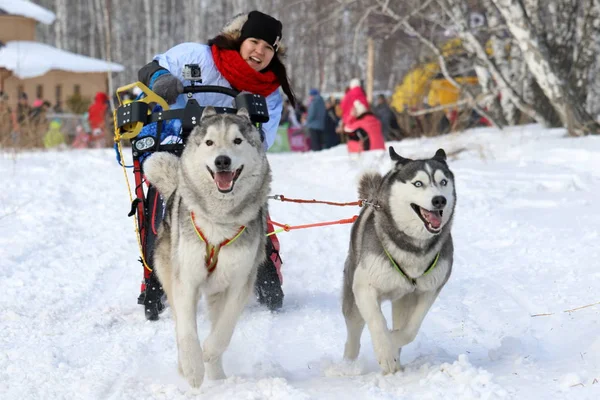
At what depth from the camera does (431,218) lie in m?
3.01

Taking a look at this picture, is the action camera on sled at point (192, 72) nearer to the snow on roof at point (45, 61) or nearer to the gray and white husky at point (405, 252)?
the gray and white husky at point (405, 252)

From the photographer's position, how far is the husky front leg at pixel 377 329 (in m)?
2.93

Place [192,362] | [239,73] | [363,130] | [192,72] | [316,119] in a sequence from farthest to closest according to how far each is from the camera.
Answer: [316,119]
[363,130]
[239,73]
[192,72]
[192,362]

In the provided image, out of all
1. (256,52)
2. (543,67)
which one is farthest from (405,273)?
(543,67)

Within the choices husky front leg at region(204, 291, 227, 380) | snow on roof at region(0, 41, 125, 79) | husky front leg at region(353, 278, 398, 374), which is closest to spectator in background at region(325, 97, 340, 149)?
snow on roof at region(0, 41, 125, 79)

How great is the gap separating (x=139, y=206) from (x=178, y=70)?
0.69 m

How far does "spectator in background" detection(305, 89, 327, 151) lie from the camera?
1521cm

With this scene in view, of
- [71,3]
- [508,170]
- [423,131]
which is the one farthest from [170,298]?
[71,3]

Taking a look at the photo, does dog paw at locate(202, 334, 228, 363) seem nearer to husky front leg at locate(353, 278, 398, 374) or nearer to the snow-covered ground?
the snow-covered ground

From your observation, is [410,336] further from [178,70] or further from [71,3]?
[71,3]

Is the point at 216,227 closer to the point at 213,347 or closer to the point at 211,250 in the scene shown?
the point at 211,250

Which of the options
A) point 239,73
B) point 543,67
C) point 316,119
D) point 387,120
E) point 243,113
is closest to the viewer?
point 243,113

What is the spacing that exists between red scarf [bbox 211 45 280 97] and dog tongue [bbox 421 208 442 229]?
4.20 ft

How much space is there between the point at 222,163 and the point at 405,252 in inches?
30.7
